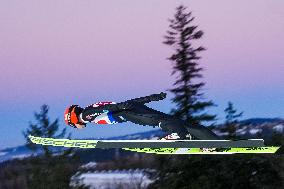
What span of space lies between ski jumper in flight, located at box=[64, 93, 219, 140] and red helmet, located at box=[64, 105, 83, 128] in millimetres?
390

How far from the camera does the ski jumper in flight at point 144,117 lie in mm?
10180

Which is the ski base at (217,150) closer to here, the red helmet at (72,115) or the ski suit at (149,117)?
the ski suit at (149,117)

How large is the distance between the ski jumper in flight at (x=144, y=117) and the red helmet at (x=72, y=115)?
390mm

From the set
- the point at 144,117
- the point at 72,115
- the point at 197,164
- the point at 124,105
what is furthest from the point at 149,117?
the point at 197,164

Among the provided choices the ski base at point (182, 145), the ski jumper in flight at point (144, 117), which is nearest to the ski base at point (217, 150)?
the ski base at point (182, 145)

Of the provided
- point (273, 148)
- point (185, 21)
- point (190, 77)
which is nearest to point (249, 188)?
point (190, 77)

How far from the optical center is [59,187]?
59.2 metres

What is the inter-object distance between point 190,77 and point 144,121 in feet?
107

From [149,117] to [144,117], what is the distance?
0.11m

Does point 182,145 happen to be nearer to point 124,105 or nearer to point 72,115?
point 124,105

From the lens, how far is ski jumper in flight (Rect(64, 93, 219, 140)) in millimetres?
10180

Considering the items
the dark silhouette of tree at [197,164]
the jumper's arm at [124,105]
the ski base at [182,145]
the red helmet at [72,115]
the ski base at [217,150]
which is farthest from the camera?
the dark silhouette of tree at [197,164]

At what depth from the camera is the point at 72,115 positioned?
11.3 m

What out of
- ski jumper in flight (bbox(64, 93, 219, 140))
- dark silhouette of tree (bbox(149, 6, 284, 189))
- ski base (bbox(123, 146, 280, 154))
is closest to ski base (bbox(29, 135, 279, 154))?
ski base (bbox(123, 146, 280, 154))
